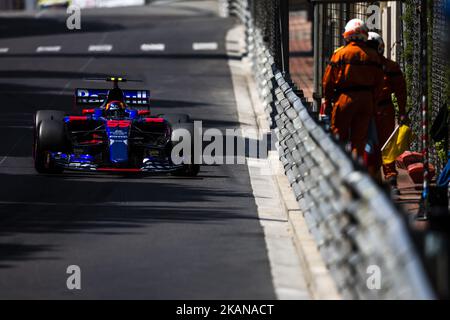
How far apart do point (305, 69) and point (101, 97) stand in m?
16.0

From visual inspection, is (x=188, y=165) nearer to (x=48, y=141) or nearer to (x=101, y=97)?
Result: (x=48, y=141)

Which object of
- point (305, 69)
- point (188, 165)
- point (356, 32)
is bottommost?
point (305, 69)

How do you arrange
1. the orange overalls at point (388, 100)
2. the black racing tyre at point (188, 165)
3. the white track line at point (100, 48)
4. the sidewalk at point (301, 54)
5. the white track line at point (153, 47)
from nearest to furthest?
the orange overalls at point (388, 100), the black racing tyre at point (188, 165), the sidewalk at point (301, 54), the white track line at point (100, 48), the white track line at point (153, 47)

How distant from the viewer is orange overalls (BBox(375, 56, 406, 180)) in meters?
15.5

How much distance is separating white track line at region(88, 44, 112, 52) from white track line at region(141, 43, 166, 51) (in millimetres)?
906

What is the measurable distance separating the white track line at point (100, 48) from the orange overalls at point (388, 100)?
25.0m

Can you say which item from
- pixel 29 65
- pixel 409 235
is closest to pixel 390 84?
pixel 409 235

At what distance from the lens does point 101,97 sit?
18734 millimetres

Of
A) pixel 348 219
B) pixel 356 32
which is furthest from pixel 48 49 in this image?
pixel 348 219

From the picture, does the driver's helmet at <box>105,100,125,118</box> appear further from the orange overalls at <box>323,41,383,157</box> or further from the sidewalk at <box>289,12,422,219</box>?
the orange overalls at <box>323,41,383,157</box>

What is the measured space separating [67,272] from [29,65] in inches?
990

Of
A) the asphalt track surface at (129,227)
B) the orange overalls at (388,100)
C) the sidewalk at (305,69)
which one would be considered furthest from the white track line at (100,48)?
the orange overalls at (388,100)

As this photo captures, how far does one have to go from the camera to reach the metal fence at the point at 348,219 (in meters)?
8.23

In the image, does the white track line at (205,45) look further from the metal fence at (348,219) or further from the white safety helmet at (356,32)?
the white safety helmet at (356,32)
